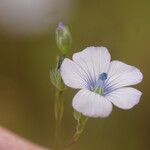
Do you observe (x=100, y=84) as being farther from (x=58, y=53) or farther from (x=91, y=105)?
(x=58, y=53)

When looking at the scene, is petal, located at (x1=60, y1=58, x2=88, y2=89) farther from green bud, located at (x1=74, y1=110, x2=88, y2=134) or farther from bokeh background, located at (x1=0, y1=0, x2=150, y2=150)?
bokeh background, located at (x1=0, y1=0, x2=150, y2=150)

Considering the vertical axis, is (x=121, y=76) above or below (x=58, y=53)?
above

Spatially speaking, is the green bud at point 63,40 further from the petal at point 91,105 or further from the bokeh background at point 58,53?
the bokeh background at point 58,53

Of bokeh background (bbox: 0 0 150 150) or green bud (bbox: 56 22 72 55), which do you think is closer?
green bud (bbox: 56 22 72 55)

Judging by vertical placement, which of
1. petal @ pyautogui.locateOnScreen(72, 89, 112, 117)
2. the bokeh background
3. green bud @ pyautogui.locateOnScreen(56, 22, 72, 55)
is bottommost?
the bokeh background

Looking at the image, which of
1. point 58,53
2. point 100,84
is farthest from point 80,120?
point 58,53

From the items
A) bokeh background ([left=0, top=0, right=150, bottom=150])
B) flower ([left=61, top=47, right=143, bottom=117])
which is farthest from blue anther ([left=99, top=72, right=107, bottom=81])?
bokeh background ([left=0, top=0, right=150, bottom=150])
